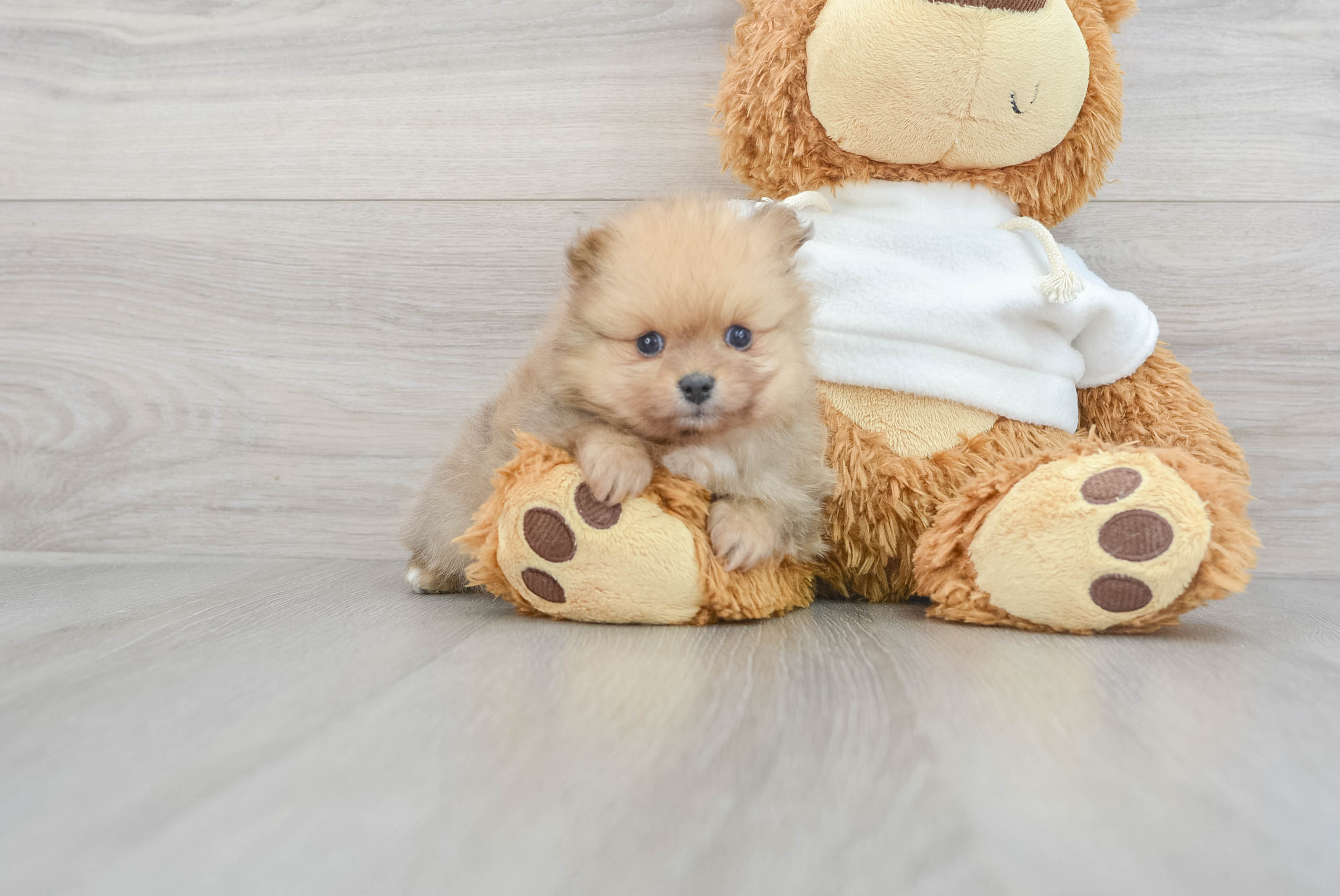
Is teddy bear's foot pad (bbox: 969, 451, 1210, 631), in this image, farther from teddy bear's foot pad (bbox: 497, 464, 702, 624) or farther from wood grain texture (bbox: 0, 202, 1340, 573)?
wood grain texture (bbox: 0, 202, 1340, 573)

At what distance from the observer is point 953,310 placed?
1021 mm

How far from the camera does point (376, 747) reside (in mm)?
564

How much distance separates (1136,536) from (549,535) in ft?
1.71

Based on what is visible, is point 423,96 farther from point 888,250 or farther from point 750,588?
point 750,588

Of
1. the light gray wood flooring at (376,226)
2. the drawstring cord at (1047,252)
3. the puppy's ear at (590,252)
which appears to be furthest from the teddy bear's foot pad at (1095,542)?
the light gray wood flooring at (376,226)

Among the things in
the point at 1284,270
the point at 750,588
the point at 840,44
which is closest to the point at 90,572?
the point at 750,588

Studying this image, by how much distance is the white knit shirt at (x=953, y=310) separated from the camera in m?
1.02

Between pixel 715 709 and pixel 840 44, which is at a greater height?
pixel 840 44

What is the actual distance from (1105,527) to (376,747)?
0.63 m

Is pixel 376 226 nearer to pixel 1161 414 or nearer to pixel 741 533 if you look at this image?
pixel 741 533

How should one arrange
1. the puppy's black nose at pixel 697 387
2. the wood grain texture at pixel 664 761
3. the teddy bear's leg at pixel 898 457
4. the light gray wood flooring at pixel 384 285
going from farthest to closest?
the teddy bear's leg at pixel 898 457, the light gray wood flooring at pixel 384 285, the puppy's black nose at pixel 697 387, the wood grain texture at pixel 664 761

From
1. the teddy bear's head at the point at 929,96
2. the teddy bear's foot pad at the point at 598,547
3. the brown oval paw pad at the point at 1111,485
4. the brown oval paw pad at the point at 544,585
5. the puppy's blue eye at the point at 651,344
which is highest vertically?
the teddy bear's head at the point at 929,96

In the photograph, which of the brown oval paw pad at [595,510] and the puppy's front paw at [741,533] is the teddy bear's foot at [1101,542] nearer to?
the puppy's front paw at [741,533]

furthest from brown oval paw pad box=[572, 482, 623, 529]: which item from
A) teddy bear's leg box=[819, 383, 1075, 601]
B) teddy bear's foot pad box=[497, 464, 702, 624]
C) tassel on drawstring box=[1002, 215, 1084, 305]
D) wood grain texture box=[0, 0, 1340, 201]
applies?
wood grain texture box=[0, 0, 1340, 201]
